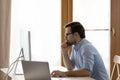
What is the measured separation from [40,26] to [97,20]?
90 cm

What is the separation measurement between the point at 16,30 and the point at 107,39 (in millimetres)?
1395

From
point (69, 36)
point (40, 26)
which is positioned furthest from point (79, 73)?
point (40, 26)

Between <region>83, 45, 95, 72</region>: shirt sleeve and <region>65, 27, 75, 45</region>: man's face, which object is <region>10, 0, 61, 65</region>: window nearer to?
<region>65, 27, 75, 45</region>: man's face

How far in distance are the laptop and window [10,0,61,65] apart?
192 cm

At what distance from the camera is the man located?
2.24 m

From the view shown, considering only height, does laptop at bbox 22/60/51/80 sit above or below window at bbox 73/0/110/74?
below

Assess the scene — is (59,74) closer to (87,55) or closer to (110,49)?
(87,55)

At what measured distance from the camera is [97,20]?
4.03 meters

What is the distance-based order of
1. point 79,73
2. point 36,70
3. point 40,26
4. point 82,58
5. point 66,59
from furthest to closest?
point 40,26 < point 66,59 < point 82,58 < point 79,73 < point 36,70

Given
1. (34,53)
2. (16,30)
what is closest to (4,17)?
(16,30)

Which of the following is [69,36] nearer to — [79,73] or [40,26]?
[79,73]

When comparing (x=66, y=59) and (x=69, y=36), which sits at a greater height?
(x=69, y=36)

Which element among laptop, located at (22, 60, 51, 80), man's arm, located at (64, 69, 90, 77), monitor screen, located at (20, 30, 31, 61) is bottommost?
man's arm, located at (64, 69, 90, 77)

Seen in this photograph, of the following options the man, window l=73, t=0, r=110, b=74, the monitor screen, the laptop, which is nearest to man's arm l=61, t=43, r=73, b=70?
the man
